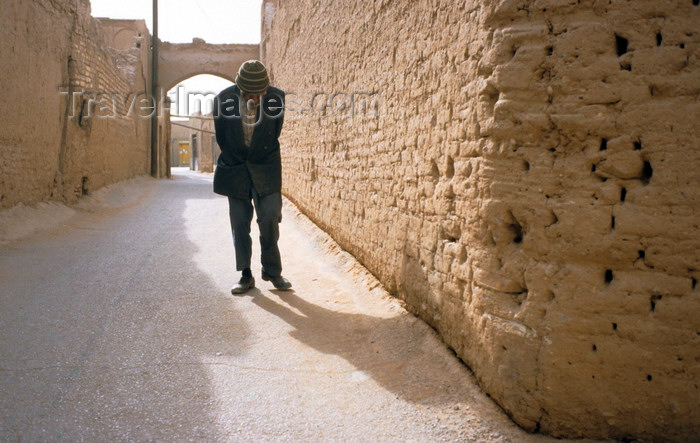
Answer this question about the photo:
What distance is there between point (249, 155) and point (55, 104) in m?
4.64

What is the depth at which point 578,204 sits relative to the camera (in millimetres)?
1840

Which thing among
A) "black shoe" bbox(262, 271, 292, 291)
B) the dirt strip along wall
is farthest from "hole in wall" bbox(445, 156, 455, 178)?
the dirt strip along wall

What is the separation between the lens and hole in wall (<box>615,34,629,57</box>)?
179 cm

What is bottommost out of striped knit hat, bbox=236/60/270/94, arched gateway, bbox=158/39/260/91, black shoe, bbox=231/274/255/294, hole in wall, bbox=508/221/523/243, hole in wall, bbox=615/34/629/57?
black shoe, bbox=231/274/255/294

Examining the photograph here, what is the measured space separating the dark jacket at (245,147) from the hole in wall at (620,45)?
7.44 feet

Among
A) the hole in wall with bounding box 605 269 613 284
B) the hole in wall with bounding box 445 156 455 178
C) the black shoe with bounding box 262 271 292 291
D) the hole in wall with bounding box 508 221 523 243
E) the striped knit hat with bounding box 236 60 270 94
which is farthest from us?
the black shoe with bounding box 262 271 292 291

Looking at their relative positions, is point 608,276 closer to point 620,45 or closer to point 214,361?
point 620,45

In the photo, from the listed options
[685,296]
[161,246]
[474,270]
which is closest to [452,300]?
[474,270]

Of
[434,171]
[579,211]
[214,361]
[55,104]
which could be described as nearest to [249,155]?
[434,171]

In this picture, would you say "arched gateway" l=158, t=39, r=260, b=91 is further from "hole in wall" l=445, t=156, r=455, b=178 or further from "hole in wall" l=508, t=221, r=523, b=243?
"hole in wall" l=508, t=221, r=523, b=243

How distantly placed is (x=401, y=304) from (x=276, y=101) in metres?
1.71

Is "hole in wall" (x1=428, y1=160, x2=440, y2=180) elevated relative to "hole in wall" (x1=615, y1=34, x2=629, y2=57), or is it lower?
lower

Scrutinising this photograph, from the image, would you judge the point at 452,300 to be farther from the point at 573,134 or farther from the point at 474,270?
the point at 573,134

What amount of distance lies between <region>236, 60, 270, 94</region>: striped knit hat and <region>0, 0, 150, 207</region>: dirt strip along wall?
3.44 metres
